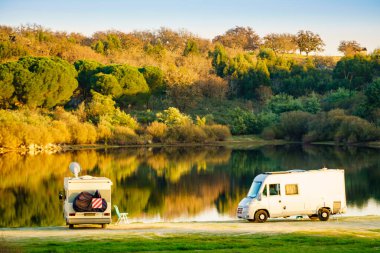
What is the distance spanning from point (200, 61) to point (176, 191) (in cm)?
6217

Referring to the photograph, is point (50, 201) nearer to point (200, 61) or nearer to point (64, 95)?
point (64, 95)

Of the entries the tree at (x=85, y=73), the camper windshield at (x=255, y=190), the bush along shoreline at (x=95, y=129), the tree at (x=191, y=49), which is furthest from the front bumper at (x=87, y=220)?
the tree at (x=191, y=49)

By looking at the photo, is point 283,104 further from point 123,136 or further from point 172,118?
point 123,136

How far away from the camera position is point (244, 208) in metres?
25.7

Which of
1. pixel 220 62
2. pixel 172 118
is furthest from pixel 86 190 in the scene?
pixel 220 62

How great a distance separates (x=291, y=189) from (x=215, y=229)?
4.12 meters

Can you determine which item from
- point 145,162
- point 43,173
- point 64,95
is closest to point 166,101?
point 64,95

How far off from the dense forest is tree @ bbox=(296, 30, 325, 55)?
10.2m

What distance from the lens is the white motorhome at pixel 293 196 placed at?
25594mm

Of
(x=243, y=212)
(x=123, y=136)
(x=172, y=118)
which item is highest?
(x=172, y=118)

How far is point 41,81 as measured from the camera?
76500 millimetres

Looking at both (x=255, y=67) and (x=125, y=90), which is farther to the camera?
(x=255, y=67)

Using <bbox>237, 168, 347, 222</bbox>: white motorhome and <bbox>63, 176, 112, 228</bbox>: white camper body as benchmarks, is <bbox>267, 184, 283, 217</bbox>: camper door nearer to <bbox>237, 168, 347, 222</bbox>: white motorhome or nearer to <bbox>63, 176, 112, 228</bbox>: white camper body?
<bbox>237, 168, 347, 222</bbox>: white motorhome

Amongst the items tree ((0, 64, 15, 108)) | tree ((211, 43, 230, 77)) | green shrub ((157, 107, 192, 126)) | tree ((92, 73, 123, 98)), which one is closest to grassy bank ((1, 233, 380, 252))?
tree ((0, 64, 15, 108))
